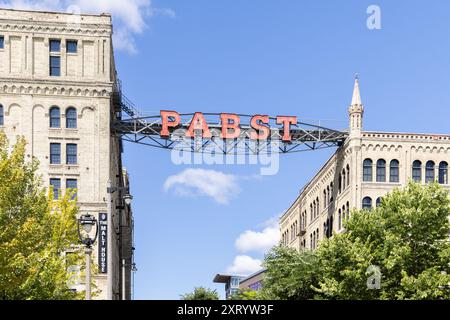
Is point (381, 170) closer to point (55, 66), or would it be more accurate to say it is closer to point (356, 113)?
point (356, 113)

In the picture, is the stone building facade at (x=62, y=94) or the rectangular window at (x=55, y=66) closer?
the stone building facade at (x=62, y=94)

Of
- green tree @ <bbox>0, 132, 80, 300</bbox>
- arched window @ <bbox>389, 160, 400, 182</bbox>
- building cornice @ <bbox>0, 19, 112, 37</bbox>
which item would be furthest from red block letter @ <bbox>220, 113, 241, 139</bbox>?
green tree @ <bbox>0, 132, 80, 300</bbox>

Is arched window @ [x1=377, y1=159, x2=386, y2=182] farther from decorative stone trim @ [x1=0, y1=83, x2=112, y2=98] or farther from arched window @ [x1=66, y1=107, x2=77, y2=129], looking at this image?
arched window @ [x1=66, y1=107, x2=77, y2=129]

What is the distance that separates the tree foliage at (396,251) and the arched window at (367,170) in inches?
824

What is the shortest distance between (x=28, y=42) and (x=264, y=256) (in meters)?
28.1

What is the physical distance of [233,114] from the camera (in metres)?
70.1

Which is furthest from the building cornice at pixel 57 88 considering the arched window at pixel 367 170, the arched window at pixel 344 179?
the arched window at pixel 367 170

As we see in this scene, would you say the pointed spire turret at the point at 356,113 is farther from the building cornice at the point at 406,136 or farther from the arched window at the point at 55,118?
the arched window at the point at 55,118

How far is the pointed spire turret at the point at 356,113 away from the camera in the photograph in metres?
69.3

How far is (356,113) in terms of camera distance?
69312 millimetres

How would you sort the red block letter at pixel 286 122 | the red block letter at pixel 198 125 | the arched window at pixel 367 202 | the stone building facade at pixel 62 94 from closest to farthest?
1. the stone building facade at pixel 62 94
2. the arched window at pixel 367 202
3. the red block letter at pixel 198 125
4. the red block letter at pixel 286 122

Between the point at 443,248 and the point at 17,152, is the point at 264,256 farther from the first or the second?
the point at 17,152
